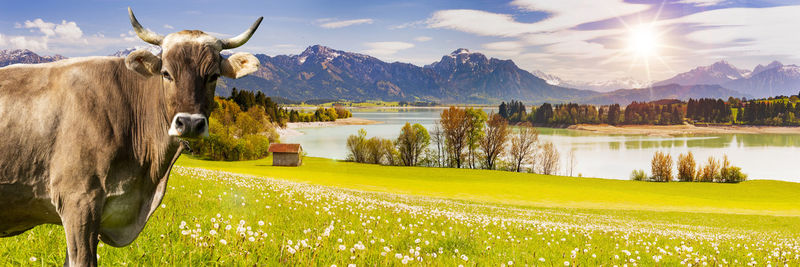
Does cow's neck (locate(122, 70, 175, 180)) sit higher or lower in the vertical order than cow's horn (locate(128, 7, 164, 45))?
lower

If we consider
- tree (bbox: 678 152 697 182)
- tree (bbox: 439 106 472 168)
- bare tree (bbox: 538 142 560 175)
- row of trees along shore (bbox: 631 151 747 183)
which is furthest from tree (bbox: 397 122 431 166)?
tree (bbox: 678 152 697 182)

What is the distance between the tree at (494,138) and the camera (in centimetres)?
8900

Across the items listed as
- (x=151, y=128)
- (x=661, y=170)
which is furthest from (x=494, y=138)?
(x=151, y=128)

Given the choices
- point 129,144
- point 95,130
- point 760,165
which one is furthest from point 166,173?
point 760,165

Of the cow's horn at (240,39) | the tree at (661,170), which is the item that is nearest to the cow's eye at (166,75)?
the cow's horn at (240,39)

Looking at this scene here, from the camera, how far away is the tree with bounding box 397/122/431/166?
92875 millimetres

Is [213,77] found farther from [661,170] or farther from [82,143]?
[661,170]

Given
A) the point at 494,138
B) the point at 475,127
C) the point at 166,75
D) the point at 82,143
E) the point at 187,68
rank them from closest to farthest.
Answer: the point at 82,143
the point at 187,68
the point at 166,75
the point at 475,127
the point at 494,138

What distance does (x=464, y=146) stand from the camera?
91.5 m

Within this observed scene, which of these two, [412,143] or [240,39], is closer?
[240,39]

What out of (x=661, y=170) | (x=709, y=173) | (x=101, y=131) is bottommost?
(x=709, y=173)

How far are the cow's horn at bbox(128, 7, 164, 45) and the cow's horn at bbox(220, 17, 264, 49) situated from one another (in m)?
0.63

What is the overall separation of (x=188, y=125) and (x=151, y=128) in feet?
2.62

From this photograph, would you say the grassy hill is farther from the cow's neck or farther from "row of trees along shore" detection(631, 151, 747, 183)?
the cow's neck
